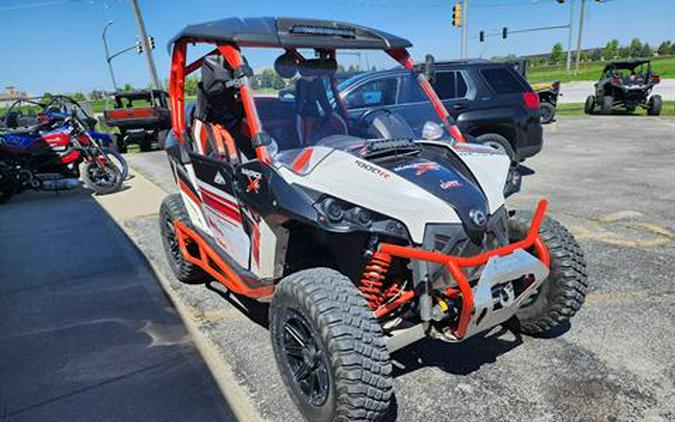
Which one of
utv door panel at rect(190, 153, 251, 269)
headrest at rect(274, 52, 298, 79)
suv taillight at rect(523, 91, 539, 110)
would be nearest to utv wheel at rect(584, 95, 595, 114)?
suv taillight at rect(523, 91, 539, 110)

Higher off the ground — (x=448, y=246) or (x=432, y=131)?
(x=432, y=131)

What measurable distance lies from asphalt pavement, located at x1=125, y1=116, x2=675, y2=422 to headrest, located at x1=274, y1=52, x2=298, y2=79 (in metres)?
1.93

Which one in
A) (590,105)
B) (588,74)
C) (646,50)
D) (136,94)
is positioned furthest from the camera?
(646,50)

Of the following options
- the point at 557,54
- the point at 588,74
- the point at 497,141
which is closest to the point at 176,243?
the point at 497,141

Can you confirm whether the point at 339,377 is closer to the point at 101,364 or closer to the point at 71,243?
the point at 101,364

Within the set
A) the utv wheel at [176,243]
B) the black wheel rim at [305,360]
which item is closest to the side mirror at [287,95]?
the black wheel rim at [305,360]

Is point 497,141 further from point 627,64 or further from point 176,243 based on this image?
point 627,64

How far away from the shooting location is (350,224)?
2.38 metres

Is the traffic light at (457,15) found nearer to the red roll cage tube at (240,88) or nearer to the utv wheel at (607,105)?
the utv wheel at (607,105)

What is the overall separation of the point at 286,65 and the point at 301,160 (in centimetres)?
81

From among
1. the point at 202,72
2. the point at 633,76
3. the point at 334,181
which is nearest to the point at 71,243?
the point at 202,72

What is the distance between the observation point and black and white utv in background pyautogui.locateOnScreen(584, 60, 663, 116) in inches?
619

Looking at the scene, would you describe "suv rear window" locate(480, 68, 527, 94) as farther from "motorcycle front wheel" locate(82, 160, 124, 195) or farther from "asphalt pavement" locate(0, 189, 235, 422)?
"motorcycle front wheel" locate(82, 160, 124, 195)

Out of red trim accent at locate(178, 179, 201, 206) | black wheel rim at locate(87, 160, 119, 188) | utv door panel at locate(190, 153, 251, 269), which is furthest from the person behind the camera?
black wheel rim at locate(87, 160, 119, 188)
